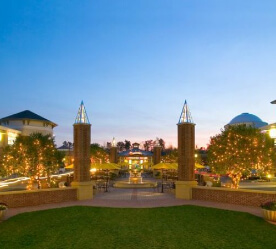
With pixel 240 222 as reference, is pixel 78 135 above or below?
above

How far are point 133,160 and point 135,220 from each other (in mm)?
50832

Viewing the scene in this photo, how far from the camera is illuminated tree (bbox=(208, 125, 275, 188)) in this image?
67.4 ft

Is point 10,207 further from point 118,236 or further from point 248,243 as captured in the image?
point 248,243

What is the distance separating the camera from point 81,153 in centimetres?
1833

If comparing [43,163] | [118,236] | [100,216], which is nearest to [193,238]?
[118,236]

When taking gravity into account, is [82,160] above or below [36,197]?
above

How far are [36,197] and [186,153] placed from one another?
9726 mm

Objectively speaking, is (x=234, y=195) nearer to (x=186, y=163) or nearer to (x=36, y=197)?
(x=186, y=163)

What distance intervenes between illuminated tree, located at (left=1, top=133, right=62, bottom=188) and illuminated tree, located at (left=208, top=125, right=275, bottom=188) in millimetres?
12784

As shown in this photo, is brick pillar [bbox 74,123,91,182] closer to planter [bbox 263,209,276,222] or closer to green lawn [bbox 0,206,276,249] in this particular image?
green lawn [bbox 0,206,276,249]

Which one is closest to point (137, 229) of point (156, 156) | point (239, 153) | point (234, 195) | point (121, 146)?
point (234, 195)

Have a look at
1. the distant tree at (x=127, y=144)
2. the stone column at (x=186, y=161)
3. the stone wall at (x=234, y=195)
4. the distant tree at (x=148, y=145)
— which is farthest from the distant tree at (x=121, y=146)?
the stone wall at (x=234, y=195)

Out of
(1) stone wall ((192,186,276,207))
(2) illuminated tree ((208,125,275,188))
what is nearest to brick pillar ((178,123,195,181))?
(1) stone wall ((192,186,276,207))

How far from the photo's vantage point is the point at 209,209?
14.8m
